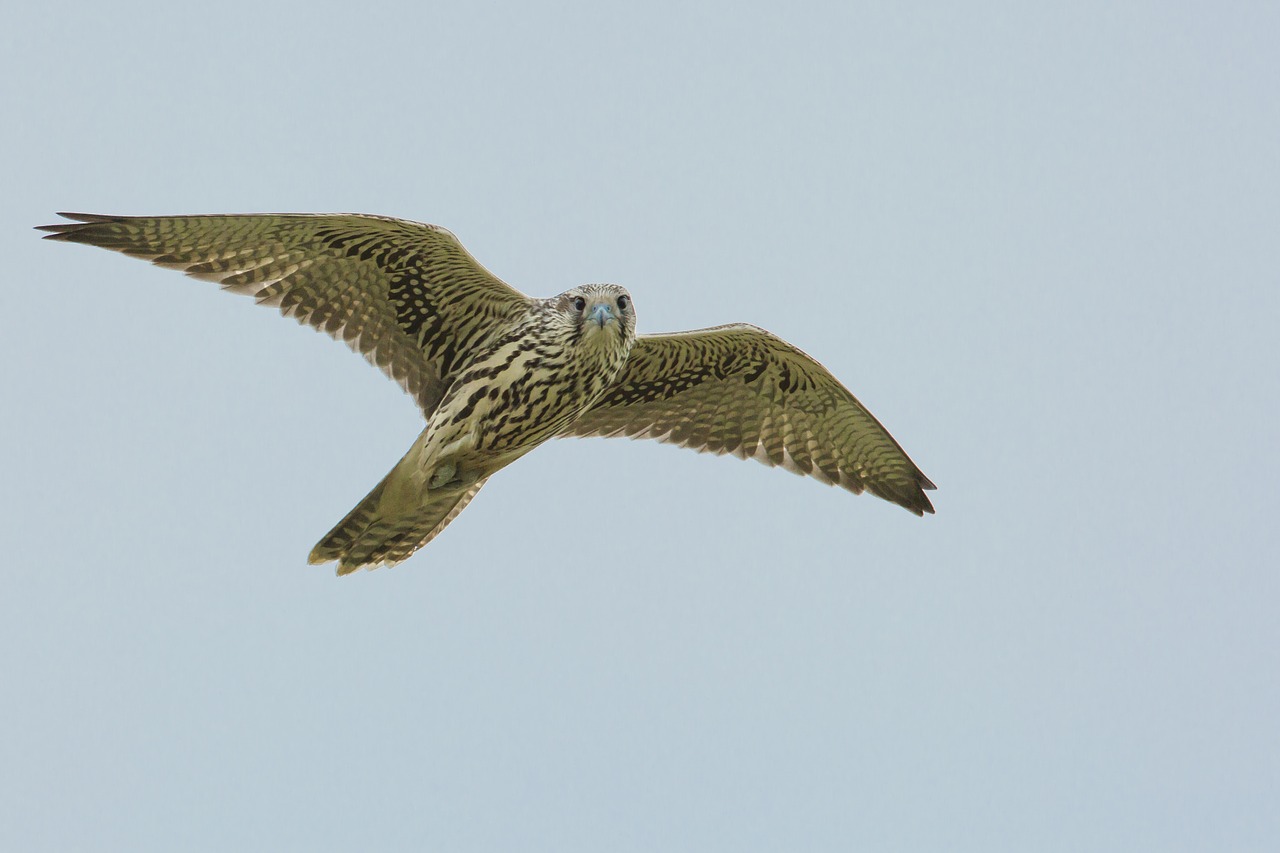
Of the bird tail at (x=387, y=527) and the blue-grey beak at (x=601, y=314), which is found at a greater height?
the blue-grey beak at (x=601, y=314)

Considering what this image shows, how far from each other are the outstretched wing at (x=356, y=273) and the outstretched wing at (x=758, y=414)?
1.15m

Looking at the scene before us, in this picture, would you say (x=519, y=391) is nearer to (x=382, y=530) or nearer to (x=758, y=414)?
(x=382, y=530)

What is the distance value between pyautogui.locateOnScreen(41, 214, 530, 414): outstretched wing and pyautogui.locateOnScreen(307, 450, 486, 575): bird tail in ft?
1.93

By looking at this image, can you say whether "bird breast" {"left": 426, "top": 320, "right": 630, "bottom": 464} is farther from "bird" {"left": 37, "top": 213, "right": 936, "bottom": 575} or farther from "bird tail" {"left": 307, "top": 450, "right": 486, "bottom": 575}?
"bird tail" {"left": 307, "top": 450, "right": 486, "bottom": 575}

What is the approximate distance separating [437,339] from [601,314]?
1.29m

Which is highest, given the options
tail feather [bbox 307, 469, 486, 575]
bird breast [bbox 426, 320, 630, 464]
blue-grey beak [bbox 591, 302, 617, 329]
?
blue-grey beak [bbox 591, 302, 617, 329]

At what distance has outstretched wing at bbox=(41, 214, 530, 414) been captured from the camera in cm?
950

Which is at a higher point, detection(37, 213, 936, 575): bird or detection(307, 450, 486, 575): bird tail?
detection(37, 213, 936, 575): bird

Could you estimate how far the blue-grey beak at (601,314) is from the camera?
9.41 m

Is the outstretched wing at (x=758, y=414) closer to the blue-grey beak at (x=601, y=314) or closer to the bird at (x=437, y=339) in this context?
the bird at (x=437, y=339)

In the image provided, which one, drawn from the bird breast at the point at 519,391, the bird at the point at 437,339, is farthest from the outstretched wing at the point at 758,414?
the bird breast at the point at 519,391

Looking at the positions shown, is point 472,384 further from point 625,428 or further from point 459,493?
point 625,428

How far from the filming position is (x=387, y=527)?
33.2 feet

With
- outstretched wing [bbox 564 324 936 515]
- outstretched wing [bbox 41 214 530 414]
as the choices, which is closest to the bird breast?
outstretched wing [bbox 41 214 530 414]
